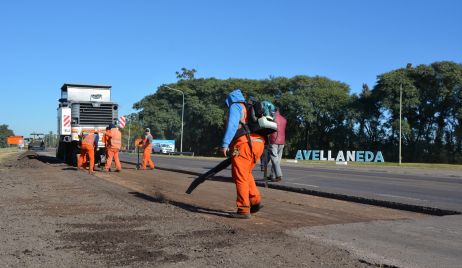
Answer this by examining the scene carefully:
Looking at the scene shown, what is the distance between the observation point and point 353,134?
63375mm

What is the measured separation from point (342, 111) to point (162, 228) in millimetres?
58785

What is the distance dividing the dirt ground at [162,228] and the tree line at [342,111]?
41.8 m

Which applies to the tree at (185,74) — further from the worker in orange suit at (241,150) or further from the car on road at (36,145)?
the worker in orange suit at (241,150)

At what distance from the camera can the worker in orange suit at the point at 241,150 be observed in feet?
23.8

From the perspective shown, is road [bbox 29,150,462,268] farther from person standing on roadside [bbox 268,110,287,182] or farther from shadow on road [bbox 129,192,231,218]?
person standing on roadside [bbox 268,110,287,182]

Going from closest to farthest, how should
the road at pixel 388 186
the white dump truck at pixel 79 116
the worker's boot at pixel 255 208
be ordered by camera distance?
the worker's boot at pixel 255 208
the road at pixel 388 186
the white dump truck at pixel 79 116

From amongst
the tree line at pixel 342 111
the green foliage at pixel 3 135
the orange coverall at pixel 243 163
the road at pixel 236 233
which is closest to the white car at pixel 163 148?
the tree line at pixel 342 111

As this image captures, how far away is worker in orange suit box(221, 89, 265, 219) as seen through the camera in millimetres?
7262

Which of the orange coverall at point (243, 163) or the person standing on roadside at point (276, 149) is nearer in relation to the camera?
the orange coverall at point (243, 163)

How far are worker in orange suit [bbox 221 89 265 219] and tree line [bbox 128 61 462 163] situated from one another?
43.2 m

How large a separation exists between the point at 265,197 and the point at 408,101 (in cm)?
4855

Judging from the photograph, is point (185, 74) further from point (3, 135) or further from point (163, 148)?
point (3, 135)

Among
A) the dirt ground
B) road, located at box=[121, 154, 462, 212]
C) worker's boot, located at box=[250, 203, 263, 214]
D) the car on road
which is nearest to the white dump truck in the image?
road, located at box=[121, 154, 462, 212]

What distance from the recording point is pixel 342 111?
A: 63.4m
